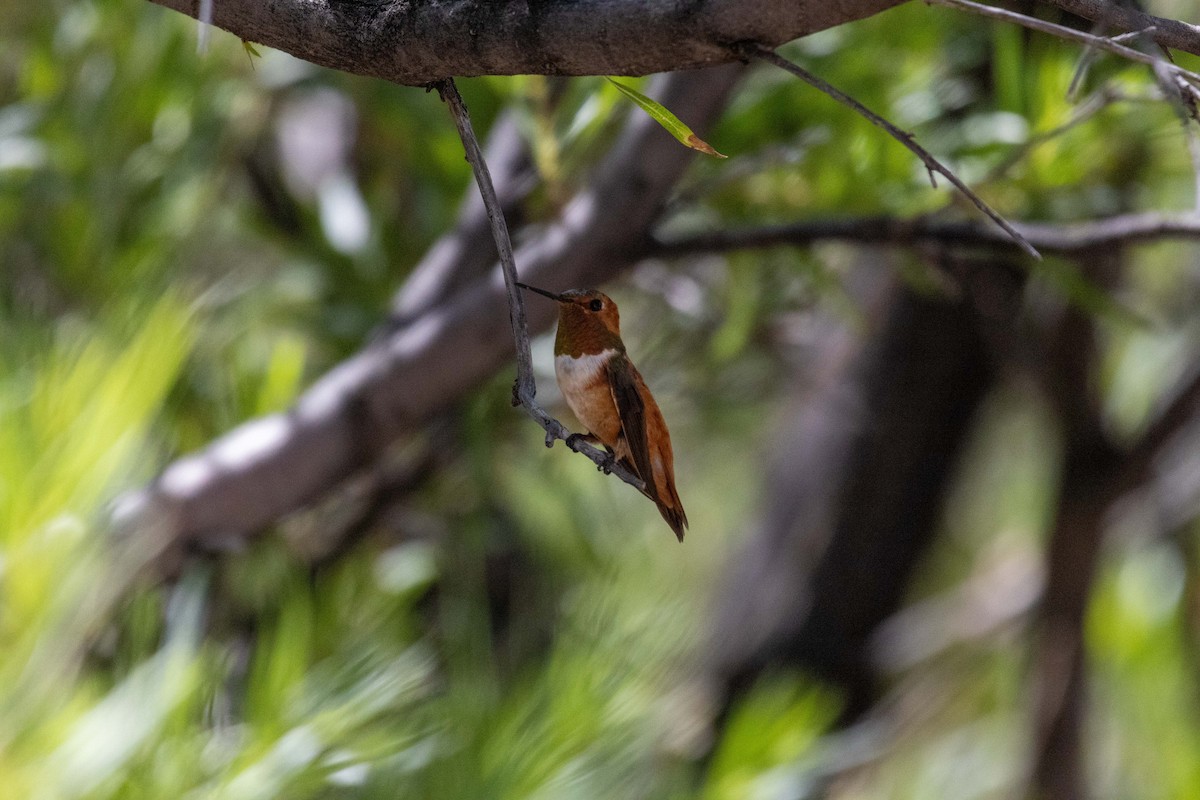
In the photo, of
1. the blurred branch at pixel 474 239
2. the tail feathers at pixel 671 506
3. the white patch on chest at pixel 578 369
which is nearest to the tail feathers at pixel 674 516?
the tail feathers at pixel 671 506

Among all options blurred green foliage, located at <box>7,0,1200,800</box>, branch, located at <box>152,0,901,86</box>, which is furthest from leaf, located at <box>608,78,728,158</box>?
blurred green foliage, located at <box>7,0,1200,800</box>

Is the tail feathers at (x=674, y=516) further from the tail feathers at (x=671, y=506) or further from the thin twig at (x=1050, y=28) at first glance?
the thin twig at (x=1050, y=28)

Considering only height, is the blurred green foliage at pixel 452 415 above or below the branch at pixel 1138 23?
above

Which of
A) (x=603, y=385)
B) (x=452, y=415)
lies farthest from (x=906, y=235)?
(x=452, y=415)

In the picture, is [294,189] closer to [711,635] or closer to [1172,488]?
[711,635]

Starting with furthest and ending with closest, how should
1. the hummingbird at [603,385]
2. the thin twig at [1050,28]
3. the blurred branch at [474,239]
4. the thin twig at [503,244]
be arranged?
the blurred branch at [474,239]
the hummingbird at [603,385]
the thin twig at [503,244]
the thin twig at [1050,28]

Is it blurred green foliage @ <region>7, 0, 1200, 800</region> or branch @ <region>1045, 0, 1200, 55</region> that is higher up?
blurred green foliage @ <region>7, 0, 1200, 800</region>

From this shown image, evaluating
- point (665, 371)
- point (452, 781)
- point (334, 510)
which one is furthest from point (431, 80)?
point (665, 371)

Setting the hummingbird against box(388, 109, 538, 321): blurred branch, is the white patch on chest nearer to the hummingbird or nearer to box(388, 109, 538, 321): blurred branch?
the hummingbird
